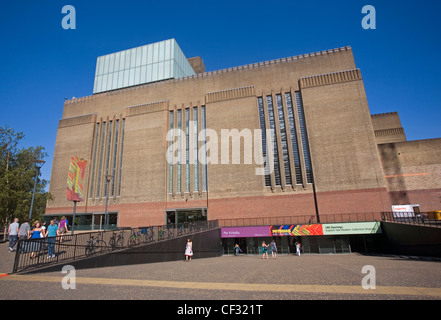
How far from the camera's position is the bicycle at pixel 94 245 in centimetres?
1130

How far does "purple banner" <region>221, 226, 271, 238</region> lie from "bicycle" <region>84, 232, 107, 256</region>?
19.5 meters

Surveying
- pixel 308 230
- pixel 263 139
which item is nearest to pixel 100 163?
pixel 263 139

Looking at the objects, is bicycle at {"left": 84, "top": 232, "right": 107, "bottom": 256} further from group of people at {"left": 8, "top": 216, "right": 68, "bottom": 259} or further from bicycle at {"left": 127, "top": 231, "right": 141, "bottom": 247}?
bicycle at {"left": 127, "top": 231, "right": 141, "bottom": 247}

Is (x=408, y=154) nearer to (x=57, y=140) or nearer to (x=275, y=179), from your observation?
(x=275, y=179)

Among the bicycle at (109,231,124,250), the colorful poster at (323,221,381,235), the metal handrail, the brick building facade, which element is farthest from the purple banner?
the bicycle at (109,231,124,250)

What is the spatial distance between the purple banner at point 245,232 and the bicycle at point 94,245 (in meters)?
19.5

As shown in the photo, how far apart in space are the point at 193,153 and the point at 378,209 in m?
24.4

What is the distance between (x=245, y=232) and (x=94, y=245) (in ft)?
68.0

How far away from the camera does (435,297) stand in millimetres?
5457

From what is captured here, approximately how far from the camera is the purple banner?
29.0 metres

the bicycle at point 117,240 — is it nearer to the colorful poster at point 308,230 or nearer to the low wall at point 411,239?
the low wall at point 411,239

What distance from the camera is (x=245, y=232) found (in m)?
29.7

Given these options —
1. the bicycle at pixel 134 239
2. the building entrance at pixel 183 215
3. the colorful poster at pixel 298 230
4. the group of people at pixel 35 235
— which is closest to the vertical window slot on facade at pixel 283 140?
the colorful poster at pixel 298 230
